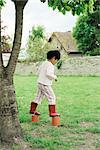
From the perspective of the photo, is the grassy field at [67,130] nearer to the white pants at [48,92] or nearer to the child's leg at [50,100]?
the child's leg at [50,100]

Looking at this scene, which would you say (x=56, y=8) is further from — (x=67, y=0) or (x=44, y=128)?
(x=44, y=128)

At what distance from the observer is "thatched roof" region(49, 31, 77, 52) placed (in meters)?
64.5

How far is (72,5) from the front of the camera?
22.7 feet

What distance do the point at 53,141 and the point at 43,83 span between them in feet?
6.40

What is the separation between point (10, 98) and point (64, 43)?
5982cm

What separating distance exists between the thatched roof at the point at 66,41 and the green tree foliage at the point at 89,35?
37.0 ft

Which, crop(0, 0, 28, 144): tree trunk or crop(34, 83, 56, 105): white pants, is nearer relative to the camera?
crop(0, 0, 28, 144): tree trunk

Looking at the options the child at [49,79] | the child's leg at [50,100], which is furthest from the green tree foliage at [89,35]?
the child's leg at [50,100]

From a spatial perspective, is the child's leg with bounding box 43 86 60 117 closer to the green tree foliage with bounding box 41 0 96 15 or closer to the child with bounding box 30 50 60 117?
the child with bounding box 30 50 60 117

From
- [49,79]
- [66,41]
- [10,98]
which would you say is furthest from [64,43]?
[10,98]

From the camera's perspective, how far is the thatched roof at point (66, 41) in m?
64.5

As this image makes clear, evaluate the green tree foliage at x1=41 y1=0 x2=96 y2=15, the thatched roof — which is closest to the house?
the thatched roof

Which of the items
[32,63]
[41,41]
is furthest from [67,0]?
[41,41]

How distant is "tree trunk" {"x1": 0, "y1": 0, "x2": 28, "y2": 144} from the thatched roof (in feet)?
188
